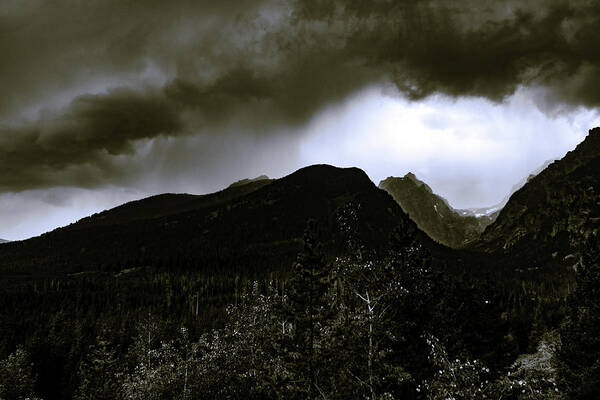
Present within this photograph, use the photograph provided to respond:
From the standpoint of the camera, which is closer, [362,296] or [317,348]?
[362,296]

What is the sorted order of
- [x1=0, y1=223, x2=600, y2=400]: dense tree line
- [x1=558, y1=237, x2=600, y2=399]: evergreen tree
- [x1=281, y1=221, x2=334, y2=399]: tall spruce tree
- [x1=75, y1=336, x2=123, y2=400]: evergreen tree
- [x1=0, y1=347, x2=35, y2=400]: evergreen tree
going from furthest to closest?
1. [x1=0, y1=347, x2=35, y2=400]: evergreen tree
2. [x1=75, y1=336, x2=123, y2=400]: evergreen tree
3. [x1=558, y1=237, x2=600, y2=399]: evergreen tree
4. [x1=281, y1=221, x2=334, y2=399]: tall spruce tree
5. [x1=0, y1=223, x2=600, y2=400]: dense tree line

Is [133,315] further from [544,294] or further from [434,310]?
[544,294]

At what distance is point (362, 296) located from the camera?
57.3 ft

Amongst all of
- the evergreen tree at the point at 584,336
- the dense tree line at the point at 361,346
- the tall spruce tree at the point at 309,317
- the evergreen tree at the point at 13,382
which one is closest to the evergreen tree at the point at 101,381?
the dense tree line at the point at 361,346

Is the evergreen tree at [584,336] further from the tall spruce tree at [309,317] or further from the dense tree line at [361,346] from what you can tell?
the tall spruce tree at [309,317]

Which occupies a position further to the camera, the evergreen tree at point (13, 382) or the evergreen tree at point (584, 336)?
the evergreen tree at point (13, 382)

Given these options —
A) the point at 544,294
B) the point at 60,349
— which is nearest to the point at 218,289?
the point at 60,349

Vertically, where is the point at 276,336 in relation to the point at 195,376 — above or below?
above

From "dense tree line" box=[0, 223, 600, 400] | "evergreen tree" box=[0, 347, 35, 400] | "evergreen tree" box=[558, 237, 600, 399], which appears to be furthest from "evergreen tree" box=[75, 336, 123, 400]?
"evergreen tree" box=[558, 237, 600, 399]

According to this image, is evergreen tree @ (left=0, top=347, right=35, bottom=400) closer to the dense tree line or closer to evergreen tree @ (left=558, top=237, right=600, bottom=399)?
the dense tree line

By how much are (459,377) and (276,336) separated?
16950mm

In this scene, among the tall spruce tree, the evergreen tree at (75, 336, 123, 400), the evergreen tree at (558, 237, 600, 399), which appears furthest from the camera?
the evergreen tree at (75, 336, 123, 400)

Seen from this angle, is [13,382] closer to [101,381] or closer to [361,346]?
[101,381]

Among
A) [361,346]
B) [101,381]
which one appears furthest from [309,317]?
[101,381]
